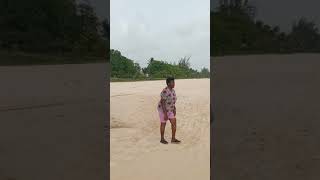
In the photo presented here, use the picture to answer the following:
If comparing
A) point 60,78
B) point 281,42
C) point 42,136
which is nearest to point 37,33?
point 60,78

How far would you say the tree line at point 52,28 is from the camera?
2127cm

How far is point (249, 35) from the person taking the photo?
20.8 metres

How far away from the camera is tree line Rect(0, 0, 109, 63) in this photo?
21.3 metres

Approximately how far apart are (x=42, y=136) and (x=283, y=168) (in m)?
3.84

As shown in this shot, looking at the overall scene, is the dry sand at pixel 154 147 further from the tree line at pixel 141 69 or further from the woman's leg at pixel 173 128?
the tree line at pixel 141 69

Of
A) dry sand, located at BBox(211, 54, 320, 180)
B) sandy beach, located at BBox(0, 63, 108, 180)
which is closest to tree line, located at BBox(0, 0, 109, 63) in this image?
sandy beach, located at BBox(0, 63, 108, 180)

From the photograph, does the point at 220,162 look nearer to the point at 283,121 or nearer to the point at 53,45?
the point at 283,121

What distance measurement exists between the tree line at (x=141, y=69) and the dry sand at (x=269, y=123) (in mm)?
14272

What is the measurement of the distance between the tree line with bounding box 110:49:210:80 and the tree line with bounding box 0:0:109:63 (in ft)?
20.7

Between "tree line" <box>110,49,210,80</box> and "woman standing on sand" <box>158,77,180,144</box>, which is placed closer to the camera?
"woman standing on sand" <box>158,77,180,144</box>

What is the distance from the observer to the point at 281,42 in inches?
792

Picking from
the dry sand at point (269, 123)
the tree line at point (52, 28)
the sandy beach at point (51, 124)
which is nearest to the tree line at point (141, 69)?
the tree line at point (52, 28)

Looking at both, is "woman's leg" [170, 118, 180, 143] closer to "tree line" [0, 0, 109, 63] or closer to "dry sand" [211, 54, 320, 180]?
"dry sand" [211, 54, 320, 180]

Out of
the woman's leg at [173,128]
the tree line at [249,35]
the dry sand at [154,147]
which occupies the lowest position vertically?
the dry sand at [154,147]
